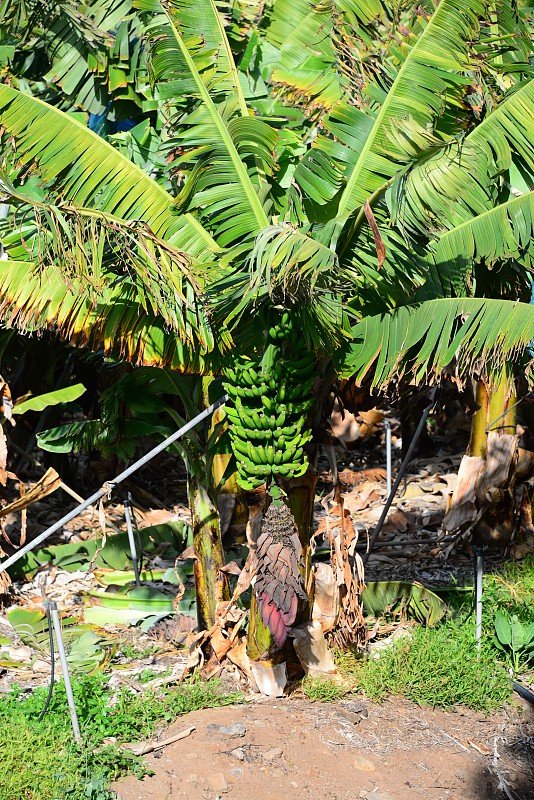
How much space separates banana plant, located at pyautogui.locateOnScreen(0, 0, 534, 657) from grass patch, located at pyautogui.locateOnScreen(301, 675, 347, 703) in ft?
1.18

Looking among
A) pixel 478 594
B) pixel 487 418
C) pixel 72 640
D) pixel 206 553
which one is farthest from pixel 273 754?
pixel 487 418

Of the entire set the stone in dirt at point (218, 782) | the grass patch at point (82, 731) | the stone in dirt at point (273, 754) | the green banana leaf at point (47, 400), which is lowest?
the stone in dirt at point (273, 754)

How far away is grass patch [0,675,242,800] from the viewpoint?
378cm

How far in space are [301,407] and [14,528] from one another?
394 cm

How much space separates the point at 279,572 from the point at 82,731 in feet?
4.04

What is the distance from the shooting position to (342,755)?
164 inches

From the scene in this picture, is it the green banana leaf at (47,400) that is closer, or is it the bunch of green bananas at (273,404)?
the bunch of green bananas at (273,404)

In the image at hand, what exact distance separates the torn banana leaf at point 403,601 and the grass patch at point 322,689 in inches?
32.0

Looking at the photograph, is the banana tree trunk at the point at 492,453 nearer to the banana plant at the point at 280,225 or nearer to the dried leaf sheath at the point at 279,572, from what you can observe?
the banana plant at the point at 280,225

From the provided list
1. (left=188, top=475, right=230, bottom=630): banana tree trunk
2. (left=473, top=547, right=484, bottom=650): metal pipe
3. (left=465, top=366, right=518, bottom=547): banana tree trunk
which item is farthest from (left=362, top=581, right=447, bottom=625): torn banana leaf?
(left=465, top=366, right=518, bottom=547): banana tree trunk

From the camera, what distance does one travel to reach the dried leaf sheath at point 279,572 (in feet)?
13.8

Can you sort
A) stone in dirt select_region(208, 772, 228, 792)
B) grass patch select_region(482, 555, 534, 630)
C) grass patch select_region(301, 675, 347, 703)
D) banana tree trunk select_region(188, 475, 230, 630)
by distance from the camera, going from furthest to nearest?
grass patch select_region(482, 555, 534, 630) → banana tree trunk select_region(188, 475, 230, 630) → grass patch select_region(301, 675, 347, 703) → stone in dirt select_region(208, 772, 228, 792)

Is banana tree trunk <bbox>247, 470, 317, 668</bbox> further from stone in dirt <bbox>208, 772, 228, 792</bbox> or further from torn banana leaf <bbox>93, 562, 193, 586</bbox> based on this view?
torn banana leaf <bbox>93, 562, 193, 586</bbox>

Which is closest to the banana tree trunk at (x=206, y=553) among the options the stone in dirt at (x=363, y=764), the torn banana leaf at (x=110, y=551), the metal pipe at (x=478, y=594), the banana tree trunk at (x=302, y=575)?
the banana tree trunk at (x=302, y=575)
